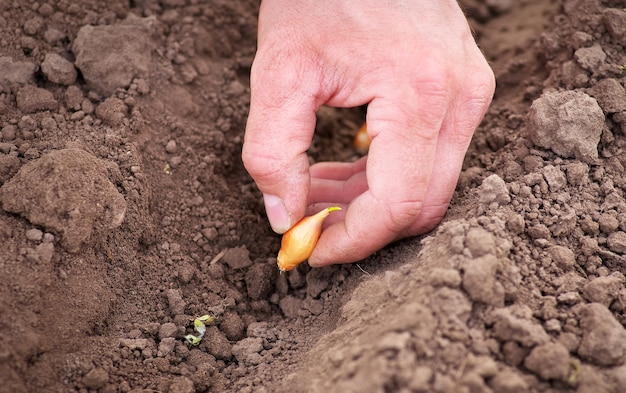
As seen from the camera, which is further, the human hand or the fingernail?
the fingernail

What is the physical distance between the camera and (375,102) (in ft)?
6.99

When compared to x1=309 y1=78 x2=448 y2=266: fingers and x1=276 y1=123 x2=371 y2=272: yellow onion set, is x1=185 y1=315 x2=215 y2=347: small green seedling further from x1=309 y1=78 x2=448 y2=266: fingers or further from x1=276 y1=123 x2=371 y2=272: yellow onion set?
x1=309 y1=78 x2=448 y2=266: fingers

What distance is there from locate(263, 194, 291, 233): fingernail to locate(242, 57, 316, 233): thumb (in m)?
0.07

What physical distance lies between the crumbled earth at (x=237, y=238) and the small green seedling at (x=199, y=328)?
0.03m

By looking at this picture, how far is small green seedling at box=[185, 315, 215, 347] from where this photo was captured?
207 cm

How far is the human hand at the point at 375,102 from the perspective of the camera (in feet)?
6.82

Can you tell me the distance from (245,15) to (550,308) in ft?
6.93

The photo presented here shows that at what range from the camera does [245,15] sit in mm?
3068

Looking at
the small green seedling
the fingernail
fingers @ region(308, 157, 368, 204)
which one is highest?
the fingernail

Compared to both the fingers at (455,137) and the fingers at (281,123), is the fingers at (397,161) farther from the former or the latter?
the fingers at (281,123)

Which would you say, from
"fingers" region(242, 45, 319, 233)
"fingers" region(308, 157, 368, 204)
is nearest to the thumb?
"fingers" region(242, 45, 319, 233)

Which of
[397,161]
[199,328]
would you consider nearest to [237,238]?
[199,328]

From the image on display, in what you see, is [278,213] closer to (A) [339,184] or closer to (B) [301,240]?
(B) [301,240]

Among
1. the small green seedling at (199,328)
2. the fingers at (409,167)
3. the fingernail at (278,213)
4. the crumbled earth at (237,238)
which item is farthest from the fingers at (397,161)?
the small green seedling at (199,328)
